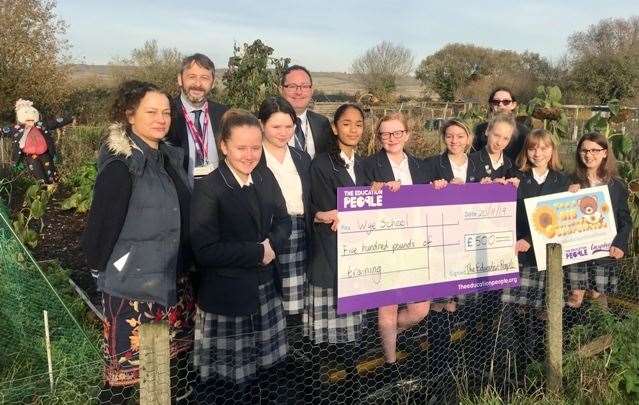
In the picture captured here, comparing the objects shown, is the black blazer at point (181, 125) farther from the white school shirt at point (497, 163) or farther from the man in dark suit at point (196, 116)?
the white school shirt at point (497, 163)

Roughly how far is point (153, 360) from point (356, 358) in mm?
2206

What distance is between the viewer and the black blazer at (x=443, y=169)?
4492mm

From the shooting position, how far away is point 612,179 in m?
4.84

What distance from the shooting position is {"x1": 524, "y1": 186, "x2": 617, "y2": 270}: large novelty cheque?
4.56 meters

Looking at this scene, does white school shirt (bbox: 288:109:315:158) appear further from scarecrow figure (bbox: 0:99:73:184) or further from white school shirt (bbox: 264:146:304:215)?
scarecrow figure (bbox: 0:99:73:184)

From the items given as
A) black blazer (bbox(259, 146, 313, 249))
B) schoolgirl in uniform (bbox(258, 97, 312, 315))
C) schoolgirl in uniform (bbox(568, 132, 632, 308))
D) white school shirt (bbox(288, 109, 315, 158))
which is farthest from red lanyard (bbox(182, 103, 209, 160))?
schoolgirl in uniform (bbox(568, 132, 632, 308))

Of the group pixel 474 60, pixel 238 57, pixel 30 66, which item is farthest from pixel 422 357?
pixel 474 60

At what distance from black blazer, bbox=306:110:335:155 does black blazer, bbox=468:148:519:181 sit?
1.20 m

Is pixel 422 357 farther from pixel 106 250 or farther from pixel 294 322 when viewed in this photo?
pixel 106 250

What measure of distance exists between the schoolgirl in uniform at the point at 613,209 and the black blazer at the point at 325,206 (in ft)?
7.15

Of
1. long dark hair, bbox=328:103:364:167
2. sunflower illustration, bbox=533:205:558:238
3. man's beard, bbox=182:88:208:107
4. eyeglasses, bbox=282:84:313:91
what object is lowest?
sunflower illustration, bbox=533:205:558:238

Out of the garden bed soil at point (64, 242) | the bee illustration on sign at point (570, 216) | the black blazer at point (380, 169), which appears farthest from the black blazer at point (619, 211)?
the garden bed soil at point (64, 242)

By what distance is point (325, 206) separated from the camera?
3934 mm

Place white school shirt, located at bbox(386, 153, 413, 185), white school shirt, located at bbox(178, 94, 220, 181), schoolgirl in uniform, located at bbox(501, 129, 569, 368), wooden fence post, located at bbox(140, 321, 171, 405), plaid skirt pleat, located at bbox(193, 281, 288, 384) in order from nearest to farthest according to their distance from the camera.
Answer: wooden fence post, located at bbox(140, 321, 171, 405), plaid skirt pleat, located at bbox(193, 281, 288, 384), white school shirt, located at bbox(178, 94, 220, 181), white school shirt, located at bbox(386, 153, 413, 185), schoolgirl in uniform, located at bbox(501, 129, 569, 368)
